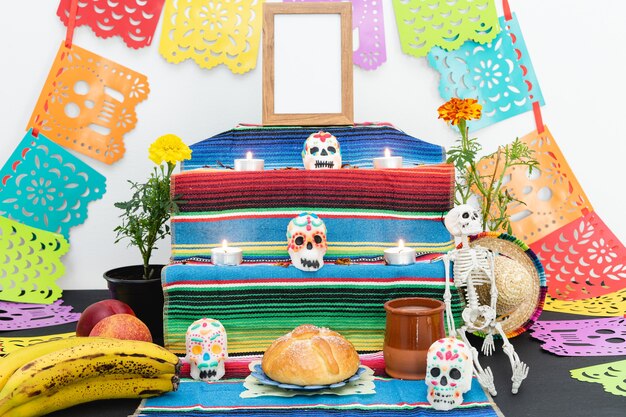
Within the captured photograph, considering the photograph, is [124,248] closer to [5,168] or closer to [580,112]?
[5,168]

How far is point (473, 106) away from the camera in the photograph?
6.02 feet

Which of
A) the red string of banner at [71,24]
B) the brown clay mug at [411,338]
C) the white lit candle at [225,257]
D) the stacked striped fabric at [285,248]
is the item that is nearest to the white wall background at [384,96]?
the red string of banner at [71,24]

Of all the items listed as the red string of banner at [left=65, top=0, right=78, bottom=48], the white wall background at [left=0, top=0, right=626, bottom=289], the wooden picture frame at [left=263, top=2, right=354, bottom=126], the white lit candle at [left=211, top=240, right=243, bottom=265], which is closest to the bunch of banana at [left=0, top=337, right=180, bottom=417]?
the white lit candle at [left=211, top=240, right=243, bottom=265]

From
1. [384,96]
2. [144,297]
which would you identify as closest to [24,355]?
[144,297]

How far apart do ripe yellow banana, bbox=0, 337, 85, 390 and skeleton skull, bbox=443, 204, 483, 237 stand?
Result: 0.85 m

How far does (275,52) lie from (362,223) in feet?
1.86

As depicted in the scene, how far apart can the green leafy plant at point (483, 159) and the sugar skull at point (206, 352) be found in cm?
85

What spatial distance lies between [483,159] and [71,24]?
1.43 meters

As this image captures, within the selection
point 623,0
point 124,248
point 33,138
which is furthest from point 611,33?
point 33,138

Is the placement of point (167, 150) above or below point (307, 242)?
above

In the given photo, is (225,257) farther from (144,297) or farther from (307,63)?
(307,63)

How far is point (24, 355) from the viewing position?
1292 millimetres

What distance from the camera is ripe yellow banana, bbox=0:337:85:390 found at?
124cm

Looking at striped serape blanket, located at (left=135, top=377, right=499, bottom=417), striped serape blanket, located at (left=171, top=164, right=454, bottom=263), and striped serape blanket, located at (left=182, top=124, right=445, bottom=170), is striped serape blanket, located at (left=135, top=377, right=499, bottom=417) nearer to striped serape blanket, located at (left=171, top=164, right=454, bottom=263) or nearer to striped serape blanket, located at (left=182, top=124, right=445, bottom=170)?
striped serape blanket, located at (left=171, top=164, right=454, bottom=263)
